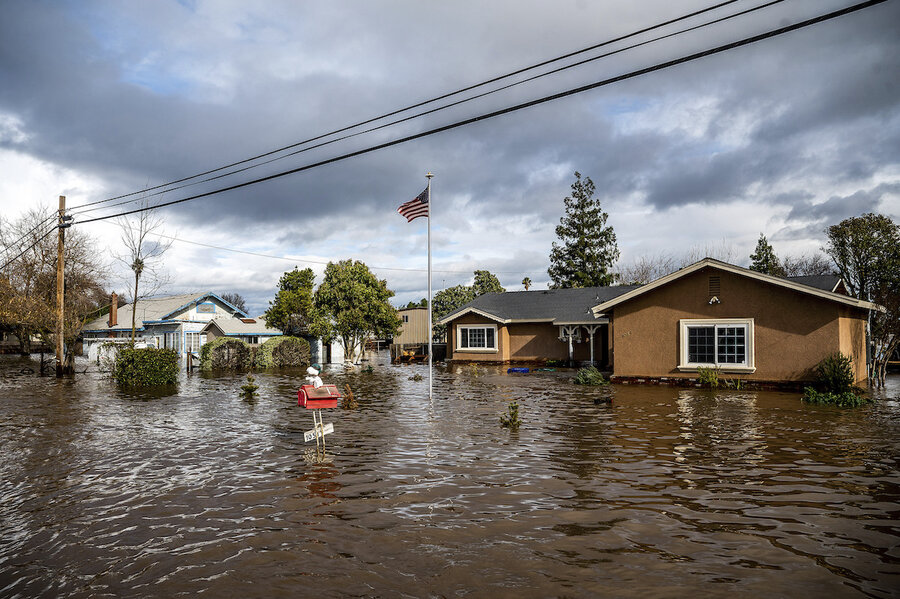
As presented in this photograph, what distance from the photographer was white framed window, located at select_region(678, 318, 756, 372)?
72.7 ft

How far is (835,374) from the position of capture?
1917 centimetres

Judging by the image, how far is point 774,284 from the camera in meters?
21.5

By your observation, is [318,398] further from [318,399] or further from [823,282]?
[823,282]

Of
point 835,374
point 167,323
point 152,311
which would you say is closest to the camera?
point 835,374

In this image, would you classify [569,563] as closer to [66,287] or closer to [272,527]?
[272,527]

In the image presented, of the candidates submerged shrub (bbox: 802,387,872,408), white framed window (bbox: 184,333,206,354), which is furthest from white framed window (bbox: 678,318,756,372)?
white framed window (bbox: 184,333,206,354)

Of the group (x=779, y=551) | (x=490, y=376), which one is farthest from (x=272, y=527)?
(x=490, y=376)

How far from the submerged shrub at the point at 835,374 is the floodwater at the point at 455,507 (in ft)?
12.1

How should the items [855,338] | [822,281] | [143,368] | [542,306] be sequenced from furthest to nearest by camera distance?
[542,306]
[143,368]
[855,338]
[822,281]

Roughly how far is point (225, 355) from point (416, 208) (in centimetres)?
2291

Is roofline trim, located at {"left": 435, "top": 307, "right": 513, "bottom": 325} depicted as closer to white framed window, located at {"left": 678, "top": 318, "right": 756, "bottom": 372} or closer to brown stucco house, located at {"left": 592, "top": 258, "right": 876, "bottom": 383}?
brown stucco house, located at {"left": 592, "top": 258, "right": 876, "bottom": 383}

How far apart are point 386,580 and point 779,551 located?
169 inches

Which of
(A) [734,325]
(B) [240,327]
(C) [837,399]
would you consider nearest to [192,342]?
(B) [240,327]

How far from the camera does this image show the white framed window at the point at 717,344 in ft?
72.7
